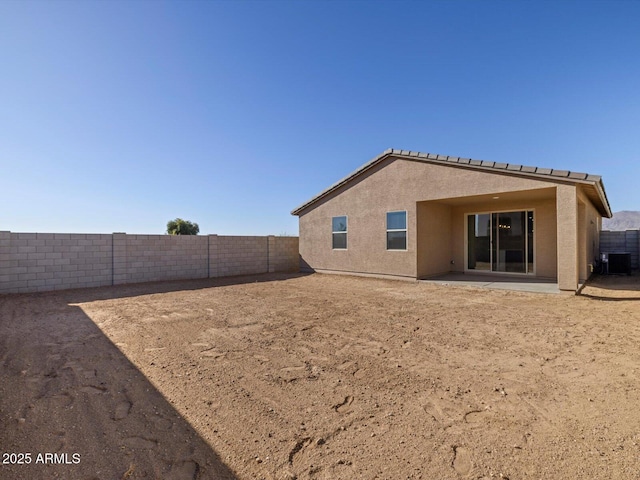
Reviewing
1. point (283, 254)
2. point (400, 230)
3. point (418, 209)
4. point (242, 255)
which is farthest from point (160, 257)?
point (418, 209)

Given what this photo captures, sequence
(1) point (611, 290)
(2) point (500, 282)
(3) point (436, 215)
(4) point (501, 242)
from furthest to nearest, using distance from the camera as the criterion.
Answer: (3) point (436, 215), (4) point (501, 242), (2) point (500, 282), (1) point (611, 290)

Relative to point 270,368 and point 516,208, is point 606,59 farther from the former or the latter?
point 270,368

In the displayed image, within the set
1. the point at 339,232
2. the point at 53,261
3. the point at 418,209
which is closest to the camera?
the point at 53,261

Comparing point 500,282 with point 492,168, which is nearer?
point 492,168

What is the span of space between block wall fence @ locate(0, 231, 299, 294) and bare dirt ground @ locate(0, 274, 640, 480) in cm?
352

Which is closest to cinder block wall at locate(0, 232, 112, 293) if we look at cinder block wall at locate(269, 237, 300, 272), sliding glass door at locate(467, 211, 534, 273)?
cinder block wall at locate(269, 237, 300, 272)

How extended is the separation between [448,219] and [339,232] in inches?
170

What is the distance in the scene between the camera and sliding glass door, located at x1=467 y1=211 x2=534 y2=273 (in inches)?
401

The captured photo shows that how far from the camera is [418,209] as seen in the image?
1002 centimetres

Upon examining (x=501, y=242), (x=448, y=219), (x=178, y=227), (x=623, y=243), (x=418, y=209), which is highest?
(x=178, y=227)

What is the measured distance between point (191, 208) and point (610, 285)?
28463mm

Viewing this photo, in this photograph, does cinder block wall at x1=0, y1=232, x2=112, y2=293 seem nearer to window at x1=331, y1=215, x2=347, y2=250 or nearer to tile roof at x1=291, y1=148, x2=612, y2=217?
window at x1=331, y1=215, x2=347, y2=250

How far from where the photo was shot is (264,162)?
16266 mm

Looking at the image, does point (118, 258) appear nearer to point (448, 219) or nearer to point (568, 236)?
point (448, 219)
